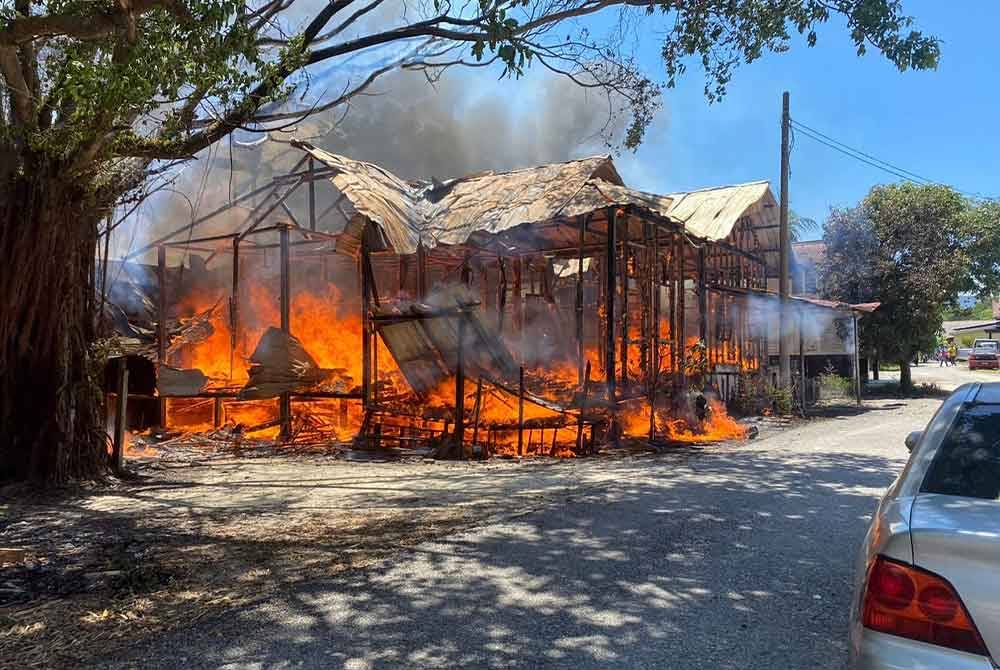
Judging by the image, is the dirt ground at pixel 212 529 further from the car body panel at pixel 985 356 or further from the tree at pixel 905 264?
the car body panel at pixel 985 356

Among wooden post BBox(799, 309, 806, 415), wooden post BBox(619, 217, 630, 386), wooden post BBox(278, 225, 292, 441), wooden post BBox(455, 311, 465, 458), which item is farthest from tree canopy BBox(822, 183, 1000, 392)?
wooden post BBox(278, 225, 292, 441)

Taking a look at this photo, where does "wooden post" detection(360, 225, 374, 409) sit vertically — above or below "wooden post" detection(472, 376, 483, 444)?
above

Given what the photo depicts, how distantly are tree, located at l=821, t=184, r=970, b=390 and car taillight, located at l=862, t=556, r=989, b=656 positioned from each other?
83.6ft

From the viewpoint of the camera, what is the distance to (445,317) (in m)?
11.1

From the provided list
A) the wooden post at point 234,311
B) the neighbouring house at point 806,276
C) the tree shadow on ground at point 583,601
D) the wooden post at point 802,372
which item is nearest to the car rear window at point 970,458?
the tree shadow on ground at point 583,601

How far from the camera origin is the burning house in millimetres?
11555

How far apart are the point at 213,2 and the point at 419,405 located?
7.68 metres

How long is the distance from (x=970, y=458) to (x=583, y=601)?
7.95ft

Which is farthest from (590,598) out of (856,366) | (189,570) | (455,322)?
(856,366)

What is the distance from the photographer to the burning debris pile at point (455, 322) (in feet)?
37.8

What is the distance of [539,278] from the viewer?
1820cm

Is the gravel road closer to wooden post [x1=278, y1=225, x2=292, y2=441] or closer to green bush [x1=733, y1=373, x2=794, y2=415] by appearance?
wooden post [x1=278, y1=225, x2=292, y2=441]

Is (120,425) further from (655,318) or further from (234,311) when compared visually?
(655,318)

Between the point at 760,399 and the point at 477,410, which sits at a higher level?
the point at 477,410
